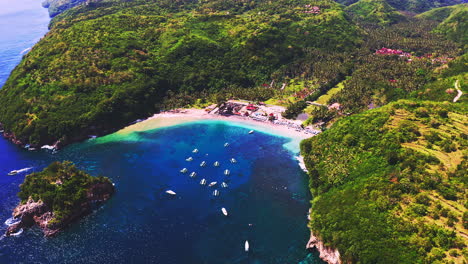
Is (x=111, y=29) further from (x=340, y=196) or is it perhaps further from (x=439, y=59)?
(x=439, y=59)

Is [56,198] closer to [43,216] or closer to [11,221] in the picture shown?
[43,216]

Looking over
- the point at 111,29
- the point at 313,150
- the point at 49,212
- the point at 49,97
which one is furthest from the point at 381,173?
the point at 111,29

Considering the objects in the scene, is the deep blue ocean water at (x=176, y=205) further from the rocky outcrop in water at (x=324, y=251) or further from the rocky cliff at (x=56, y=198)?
the rocky cliff at (x=56, y=198)

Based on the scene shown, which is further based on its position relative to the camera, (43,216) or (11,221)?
(11,221)

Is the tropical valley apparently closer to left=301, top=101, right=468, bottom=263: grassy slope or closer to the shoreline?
left=301, top=101, right=468, bottom=263: grassy slope

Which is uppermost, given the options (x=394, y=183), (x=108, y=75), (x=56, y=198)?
(x=394, y=183)

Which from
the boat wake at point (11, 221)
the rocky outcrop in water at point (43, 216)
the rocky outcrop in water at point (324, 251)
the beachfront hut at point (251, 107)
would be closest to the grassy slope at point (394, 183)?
the rocky outcrop in water at point (324, 251)

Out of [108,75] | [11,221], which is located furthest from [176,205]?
[108,75]
